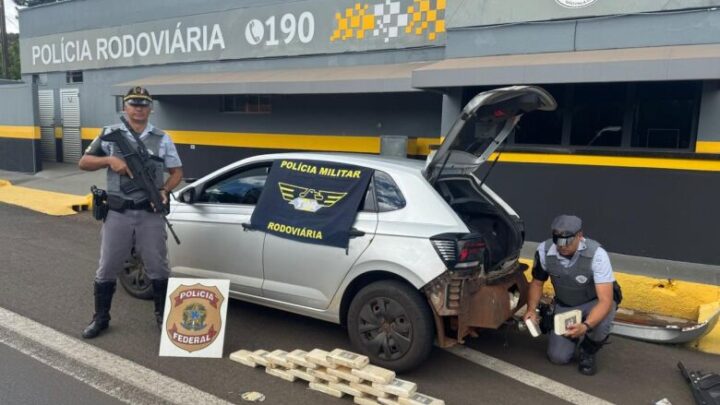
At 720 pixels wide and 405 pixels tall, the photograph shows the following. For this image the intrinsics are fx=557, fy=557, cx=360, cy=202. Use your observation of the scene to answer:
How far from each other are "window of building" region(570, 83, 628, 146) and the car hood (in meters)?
3.81

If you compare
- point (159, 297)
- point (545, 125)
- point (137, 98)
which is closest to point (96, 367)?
point (159, 297)

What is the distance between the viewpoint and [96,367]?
3910mm

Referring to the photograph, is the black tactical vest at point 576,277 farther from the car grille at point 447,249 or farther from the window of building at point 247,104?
the window of building at point 247,104

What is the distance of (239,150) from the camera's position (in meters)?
13.0

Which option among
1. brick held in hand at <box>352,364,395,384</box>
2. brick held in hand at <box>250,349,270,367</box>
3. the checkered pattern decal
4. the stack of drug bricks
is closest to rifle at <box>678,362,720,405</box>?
the stack of drug bricks

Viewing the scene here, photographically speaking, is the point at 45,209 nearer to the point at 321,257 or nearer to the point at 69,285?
the point at 69,285

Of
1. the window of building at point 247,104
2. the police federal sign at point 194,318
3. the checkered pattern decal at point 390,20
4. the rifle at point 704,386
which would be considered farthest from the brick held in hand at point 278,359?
the window of building at point 247,104

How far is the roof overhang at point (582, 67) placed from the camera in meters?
6.27

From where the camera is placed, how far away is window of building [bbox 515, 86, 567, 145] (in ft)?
26.6

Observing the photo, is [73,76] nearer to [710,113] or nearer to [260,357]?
[260,357]

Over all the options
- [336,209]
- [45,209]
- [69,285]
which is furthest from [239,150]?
[336,209]

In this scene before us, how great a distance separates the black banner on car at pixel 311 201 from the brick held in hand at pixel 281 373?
98cm

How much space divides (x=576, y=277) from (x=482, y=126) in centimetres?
139

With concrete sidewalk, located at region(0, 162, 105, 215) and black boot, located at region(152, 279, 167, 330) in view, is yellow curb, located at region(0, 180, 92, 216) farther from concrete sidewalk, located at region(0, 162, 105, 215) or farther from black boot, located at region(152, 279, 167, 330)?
black boot, located at region(152, 279, 167, 330)
